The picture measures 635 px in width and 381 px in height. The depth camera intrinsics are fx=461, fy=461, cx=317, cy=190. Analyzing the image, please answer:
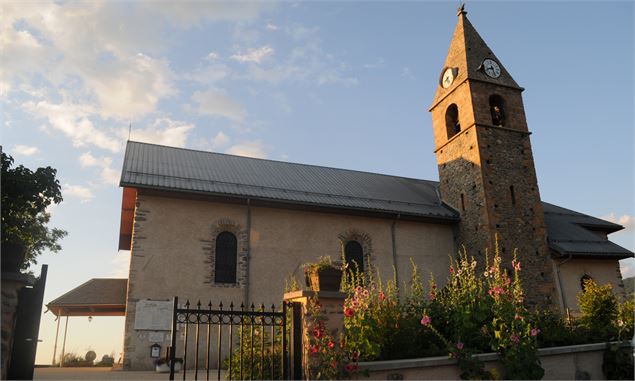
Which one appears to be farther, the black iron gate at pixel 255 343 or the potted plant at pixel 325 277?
the potted plant at pixel 325 277

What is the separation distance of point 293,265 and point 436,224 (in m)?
6.74

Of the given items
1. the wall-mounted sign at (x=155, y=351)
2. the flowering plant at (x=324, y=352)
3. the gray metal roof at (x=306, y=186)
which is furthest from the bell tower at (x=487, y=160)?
the flowering plant at (x=324, y=352)

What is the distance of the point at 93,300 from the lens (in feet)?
55.0

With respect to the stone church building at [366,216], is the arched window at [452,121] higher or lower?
higher

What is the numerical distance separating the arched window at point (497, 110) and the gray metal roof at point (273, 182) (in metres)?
4.38

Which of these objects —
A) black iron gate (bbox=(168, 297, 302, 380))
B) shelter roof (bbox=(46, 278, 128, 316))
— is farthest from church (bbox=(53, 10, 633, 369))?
black iron gate (bbox=(168, 297, 302, 380))

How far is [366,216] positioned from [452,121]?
7.14 metres

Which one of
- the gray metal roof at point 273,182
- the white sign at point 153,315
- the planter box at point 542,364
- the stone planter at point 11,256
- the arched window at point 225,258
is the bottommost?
the planter box at point 542,364

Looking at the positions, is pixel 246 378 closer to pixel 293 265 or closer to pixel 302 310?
pixel 302 310

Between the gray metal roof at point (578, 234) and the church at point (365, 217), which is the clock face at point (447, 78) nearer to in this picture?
the church at point (365, 217)

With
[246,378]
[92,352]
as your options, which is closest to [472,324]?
[246,378]

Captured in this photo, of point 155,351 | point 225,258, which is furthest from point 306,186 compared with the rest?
point 155,351

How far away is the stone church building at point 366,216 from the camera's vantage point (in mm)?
14719

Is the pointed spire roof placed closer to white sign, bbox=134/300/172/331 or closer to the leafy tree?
white sign, bbox=134/300/172/331
